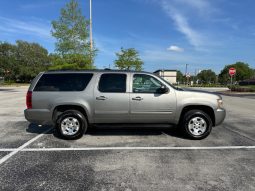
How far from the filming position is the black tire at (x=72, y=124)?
6.70 meters

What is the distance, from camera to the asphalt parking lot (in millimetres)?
4152

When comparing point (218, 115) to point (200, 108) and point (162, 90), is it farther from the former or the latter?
point (162, 90)

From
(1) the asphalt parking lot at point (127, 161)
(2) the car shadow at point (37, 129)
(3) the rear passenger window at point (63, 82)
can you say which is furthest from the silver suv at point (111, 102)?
(2) the car shadow at point (37, 129)

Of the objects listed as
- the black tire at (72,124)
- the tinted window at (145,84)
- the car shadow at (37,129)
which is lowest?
the car shadow at (37,129)

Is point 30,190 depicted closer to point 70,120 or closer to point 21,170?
point 21,170

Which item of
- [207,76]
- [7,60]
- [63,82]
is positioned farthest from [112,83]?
[207,76]

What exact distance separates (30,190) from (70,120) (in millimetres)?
2967

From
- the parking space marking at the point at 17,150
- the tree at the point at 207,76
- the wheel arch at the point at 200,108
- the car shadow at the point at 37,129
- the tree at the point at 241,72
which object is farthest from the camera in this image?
the tree at the point at 207,76

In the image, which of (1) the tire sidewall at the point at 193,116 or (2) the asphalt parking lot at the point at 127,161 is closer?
(2) the asphalt parking lot at the point at 127,161

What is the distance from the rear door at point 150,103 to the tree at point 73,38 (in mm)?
17383

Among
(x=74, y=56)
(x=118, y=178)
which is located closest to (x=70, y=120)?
(x=118, y=178)

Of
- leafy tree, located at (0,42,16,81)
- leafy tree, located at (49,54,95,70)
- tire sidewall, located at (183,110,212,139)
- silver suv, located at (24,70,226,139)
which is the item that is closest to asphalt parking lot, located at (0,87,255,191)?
tire sidewall, located at (183,110,212,139)

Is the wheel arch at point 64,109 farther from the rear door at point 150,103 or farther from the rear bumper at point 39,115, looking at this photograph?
the rear door at point 150,103

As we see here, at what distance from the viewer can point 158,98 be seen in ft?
22.1
